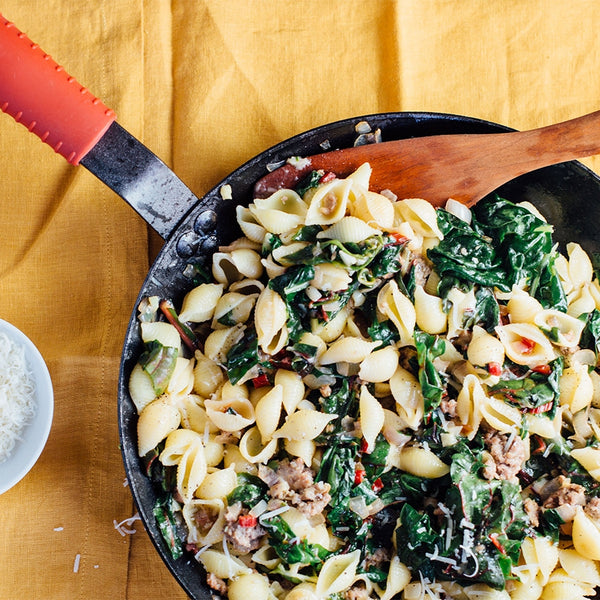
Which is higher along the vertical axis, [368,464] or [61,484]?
[61,484]

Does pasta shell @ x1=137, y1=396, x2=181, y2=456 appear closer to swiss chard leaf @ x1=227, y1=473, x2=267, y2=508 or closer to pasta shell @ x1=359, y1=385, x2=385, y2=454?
swiss chard leaf @ x1=227, y1=473, x2=267, y2=508

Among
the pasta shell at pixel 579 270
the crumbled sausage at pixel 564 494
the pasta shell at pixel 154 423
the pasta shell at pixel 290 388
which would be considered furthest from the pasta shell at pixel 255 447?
the pasta shell at pixel 579 270

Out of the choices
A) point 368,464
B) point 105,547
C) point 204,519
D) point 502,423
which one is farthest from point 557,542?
point 105,547

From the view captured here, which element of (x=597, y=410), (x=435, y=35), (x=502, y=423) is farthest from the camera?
(x=435, y=35)

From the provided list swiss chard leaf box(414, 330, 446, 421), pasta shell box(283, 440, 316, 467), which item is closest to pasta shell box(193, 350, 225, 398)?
pasta shell box(283, 440, 316, 467)

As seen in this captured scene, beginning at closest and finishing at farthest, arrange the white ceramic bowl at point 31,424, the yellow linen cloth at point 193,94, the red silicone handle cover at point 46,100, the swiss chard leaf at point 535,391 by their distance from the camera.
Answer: the red silicone handle cover at point 46,100 < the swiss chard leaf at point 535,391 < the white ceramic bowl at point 31,424 < the yellow linen cloth at point 193,94

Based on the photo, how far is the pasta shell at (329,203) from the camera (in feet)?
7.15

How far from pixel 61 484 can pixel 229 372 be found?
0.86m

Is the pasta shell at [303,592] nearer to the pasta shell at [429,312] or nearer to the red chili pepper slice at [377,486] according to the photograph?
the red chili pepper slice at [377,486]

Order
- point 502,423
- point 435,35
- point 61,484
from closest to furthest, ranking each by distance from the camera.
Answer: point 502,423
point 61,484
point 435,35

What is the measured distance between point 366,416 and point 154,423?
2.16 feet

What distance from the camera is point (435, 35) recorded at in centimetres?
279

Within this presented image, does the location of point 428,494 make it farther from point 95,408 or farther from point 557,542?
point 95,408

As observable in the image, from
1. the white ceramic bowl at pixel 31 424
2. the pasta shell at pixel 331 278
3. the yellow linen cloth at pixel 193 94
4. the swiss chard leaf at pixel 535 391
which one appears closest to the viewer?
the pasta shell at pixel 331 278
